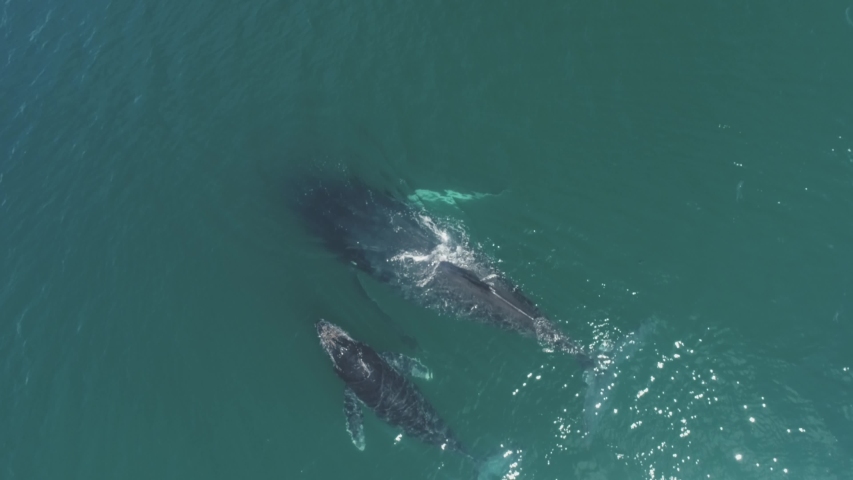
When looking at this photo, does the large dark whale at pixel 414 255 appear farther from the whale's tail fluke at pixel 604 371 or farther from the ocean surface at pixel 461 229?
the ocean surface at pixel 461 229

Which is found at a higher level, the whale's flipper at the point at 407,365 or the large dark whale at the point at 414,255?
the large dark whale at the point at 414,255

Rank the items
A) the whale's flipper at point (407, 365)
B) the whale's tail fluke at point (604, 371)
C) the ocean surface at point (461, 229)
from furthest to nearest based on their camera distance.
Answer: the whale's flipper at point (407, 365) → the ocean surface at point (461, 229) → the whale's tail fluke at point (604, 371)

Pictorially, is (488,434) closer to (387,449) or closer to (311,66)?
(387,449)

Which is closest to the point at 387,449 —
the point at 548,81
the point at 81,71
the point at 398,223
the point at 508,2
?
the point at 398,223

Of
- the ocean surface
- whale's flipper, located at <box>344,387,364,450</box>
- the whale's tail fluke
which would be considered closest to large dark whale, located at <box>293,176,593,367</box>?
the whale's tail fluke

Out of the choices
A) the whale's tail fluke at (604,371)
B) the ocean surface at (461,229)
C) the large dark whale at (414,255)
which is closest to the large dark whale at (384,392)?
the ocean surface at (461,229)

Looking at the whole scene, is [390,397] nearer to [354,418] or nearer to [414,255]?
[354,418]

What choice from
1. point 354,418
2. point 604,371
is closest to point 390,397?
point 354,418
